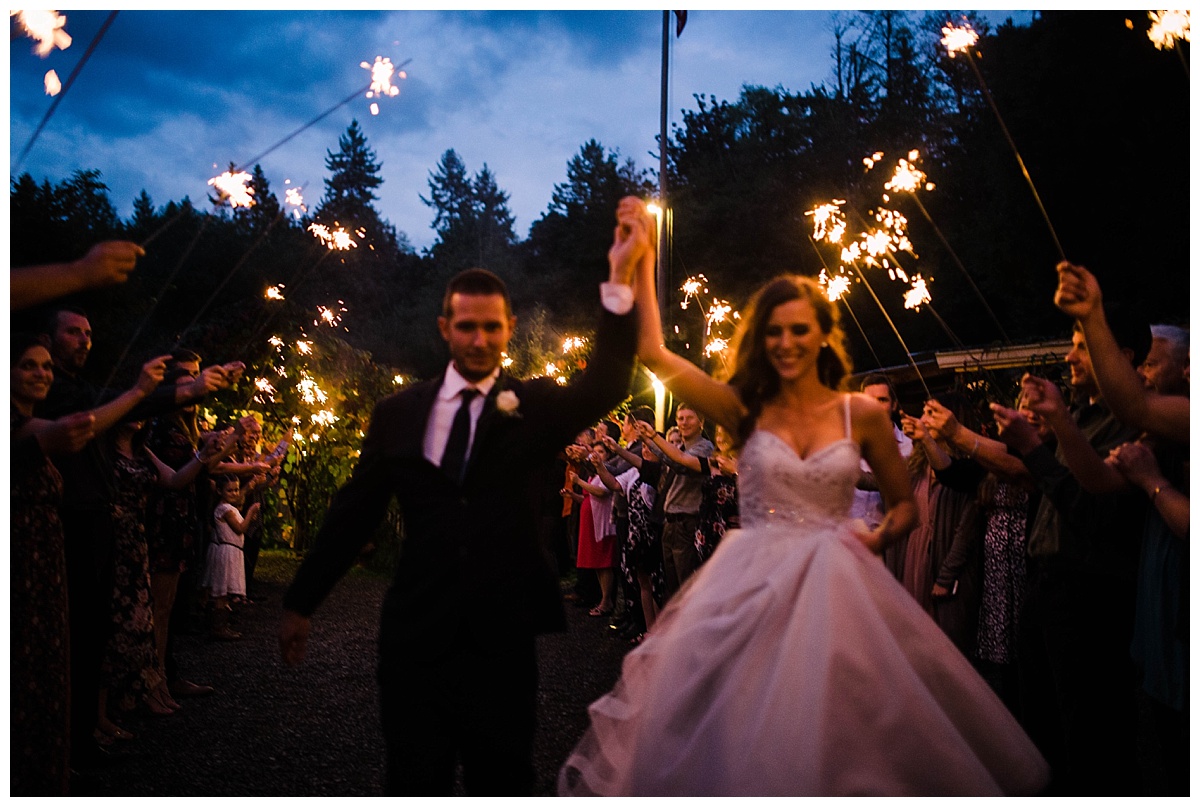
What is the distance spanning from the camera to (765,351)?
11.8 ft

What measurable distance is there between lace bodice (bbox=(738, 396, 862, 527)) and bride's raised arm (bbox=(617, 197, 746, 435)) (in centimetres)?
23

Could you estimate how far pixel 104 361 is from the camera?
56.7 feet

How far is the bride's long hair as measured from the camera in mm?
3582

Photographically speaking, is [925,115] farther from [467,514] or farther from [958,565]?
[467,514]

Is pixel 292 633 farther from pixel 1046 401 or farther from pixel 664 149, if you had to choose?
pixel 664 149

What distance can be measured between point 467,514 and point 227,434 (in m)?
3.89

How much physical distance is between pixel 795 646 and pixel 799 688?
0.14 meters

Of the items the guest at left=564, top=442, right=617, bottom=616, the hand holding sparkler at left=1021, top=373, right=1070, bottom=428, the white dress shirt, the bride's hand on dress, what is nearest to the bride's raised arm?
the white dress shirt

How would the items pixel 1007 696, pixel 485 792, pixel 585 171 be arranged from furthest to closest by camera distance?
pixel 585 171 → pixel 1007 696 → pixel 485 792

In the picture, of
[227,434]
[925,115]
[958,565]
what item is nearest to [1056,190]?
[925,115]

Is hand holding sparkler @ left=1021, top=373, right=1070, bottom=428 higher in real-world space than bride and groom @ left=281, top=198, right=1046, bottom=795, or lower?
higher

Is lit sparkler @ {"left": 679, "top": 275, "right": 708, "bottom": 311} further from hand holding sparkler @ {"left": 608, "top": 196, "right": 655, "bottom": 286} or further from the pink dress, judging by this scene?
hand holding sparkler @ {"left": 608, "top": 196, "right": 655, "bottom": 286}

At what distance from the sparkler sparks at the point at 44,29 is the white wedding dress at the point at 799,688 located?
293cm

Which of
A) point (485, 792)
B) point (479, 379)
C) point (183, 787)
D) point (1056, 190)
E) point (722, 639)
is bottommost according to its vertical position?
point (183, 787)
